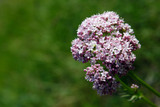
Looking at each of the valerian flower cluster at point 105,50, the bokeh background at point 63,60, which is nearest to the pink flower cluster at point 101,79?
the valerian flower cluster at point 105,50

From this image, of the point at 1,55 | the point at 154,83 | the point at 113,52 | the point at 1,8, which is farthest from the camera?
the point at 1,8

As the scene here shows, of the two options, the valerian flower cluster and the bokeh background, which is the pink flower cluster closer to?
the valerian flower cluster

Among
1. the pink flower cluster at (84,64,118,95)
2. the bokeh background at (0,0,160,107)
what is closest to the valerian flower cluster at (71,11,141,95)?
the pink flower cluster at (84,64,118,95)

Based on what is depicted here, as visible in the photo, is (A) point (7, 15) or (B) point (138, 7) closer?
(B) point (138, 7)

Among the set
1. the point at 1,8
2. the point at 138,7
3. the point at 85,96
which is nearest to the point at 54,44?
the point at 85,96

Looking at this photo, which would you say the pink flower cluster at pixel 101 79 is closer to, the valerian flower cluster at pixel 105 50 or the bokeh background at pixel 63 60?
the valerian flower cluster at pixel 105 50

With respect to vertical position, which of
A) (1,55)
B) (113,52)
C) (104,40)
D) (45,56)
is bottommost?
(113,52)

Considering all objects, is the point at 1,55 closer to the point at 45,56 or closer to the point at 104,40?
the point at 45,56

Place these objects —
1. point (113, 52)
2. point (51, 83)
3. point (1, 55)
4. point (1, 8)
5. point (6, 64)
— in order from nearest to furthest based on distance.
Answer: point (113, 52), point (51, 83), point (6, 64), point (1, 55), point (1, 8)
